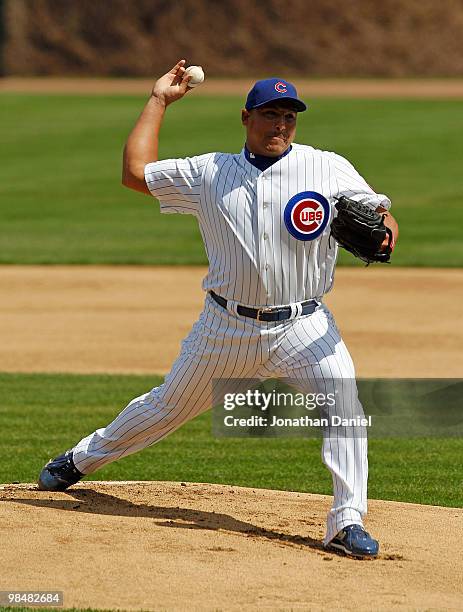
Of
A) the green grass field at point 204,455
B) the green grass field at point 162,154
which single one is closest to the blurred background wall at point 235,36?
the green grass field at point 162,154

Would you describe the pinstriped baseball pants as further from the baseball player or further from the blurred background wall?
the blurred background wall

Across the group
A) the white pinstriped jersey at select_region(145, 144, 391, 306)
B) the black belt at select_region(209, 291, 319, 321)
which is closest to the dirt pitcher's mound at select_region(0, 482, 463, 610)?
the black belt at select_region(209, 291, 319, 321)

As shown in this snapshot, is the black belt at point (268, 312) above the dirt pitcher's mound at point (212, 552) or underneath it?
above

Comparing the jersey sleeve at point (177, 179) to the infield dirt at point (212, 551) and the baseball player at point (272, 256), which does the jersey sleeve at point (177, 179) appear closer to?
the baseball player at point (272, 256)

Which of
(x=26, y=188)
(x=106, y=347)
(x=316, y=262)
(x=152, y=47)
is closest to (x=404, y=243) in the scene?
(x=106, y=347)

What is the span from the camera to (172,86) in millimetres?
5664

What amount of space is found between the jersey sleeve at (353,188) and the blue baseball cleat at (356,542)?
135 cm

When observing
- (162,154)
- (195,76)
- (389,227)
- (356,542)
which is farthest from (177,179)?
(162,154)

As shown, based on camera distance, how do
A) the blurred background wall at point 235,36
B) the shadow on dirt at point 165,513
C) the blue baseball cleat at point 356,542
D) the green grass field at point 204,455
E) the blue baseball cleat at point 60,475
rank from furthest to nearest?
the blurred background wall at point 235,36 < the green grass field at point 204,455 < the blue baseball cleat at point 60,475 < the shadow on dirt at point 165,513 < the blue baseball cleat at point 356,542

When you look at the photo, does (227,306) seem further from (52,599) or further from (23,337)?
(23,337)

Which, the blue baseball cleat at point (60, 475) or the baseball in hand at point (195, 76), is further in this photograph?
the blue baseball cleat at point (60, 475)

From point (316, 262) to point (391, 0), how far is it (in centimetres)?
5145

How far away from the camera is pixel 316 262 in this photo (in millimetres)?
5422

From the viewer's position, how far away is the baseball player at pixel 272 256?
5.31m
